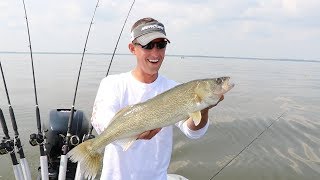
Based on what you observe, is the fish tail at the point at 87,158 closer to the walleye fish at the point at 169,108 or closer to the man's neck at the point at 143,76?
the walleye fish at the point at 169,108

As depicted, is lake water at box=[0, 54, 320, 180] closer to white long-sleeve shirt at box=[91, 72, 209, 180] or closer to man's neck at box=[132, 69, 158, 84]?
white long-sleeve shirt at box=[91, 72, 209, 180]

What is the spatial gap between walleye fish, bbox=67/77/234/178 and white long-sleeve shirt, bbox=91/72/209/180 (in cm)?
16

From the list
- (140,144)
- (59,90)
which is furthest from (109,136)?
(59,90)

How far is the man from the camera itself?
3.48 meters

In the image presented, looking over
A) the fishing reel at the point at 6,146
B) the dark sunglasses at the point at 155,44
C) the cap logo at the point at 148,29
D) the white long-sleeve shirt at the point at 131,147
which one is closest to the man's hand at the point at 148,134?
the white long-sleeve shirt at the point at 131,147

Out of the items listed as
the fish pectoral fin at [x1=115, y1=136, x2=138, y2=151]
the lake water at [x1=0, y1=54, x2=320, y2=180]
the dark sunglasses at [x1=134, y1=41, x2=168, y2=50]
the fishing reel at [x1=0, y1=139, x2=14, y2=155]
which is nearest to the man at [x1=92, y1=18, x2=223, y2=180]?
the dark sunglasses at [x1=134, y1=41, x2=168, y2=50]

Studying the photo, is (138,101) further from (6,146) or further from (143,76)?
(6,146)

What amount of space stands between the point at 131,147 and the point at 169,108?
0.55 m

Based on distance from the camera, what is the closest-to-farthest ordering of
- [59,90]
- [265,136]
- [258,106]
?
[265,136] → [258,106] → [59,90]

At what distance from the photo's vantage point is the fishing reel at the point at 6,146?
485 cm

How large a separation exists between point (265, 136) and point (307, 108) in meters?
8.28

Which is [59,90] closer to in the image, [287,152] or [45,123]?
[287,152]

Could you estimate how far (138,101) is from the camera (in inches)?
140

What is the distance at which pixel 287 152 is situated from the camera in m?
11.5
